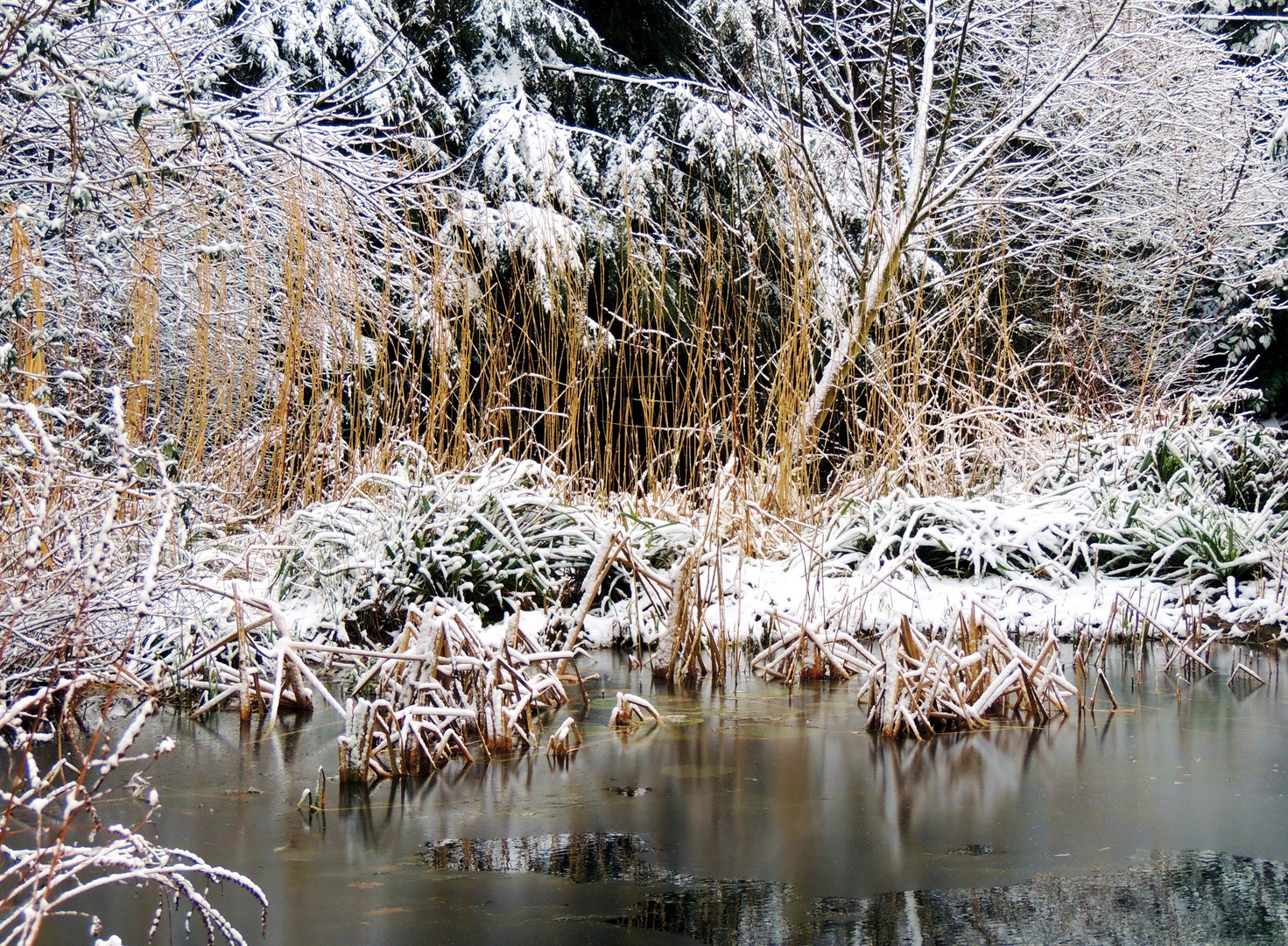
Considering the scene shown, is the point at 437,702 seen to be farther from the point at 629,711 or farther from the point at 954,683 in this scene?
the point at 954,683

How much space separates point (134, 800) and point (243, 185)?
3.01 m

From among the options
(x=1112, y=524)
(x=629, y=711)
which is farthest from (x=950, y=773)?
(x=1112, y=524)

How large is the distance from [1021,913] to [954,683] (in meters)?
1.27

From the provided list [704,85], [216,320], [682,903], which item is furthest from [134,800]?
[704,85]

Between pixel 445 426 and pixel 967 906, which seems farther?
pixel 445 426

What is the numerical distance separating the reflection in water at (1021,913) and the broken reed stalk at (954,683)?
976mm

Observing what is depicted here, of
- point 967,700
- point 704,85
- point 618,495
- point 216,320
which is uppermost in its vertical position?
point 704,85

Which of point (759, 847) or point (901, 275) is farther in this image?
point (901, 275)

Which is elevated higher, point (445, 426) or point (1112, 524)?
point (445, 426)

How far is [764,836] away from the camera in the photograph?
2449 mm

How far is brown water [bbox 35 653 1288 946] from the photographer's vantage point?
1.99m

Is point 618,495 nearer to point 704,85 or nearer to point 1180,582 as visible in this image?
point 1180,582

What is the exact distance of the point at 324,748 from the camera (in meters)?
3.06

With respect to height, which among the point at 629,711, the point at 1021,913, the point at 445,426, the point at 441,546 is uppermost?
the point at 445,426
